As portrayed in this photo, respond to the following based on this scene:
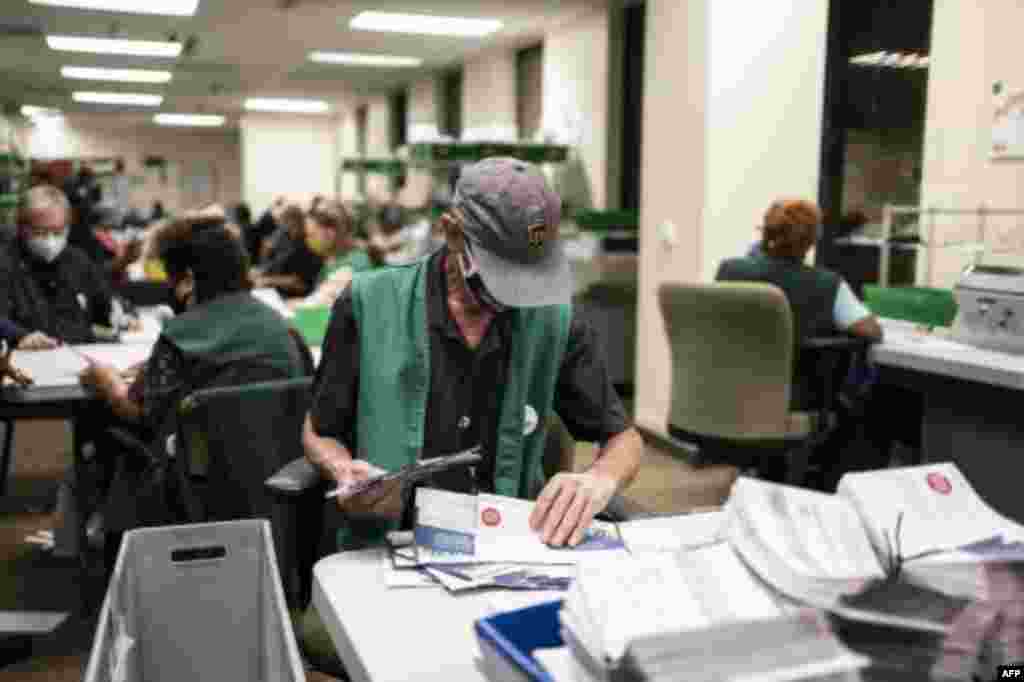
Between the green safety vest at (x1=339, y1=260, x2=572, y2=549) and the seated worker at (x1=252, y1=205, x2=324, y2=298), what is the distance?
4.37m

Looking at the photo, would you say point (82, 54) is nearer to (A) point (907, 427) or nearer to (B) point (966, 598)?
(A) point (907, 427)

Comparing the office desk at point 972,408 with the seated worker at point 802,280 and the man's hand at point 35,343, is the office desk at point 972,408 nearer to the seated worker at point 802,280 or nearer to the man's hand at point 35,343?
the seated worker at point 802,280

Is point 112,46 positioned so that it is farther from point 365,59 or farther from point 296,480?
point 296,480

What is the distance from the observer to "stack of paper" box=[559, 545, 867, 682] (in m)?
0.76

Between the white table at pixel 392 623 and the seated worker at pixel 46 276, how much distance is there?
2900mm

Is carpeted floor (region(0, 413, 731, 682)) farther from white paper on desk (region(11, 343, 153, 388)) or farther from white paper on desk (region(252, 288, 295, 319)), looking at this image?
white paper on desk (region(252, 288, 295, 319))

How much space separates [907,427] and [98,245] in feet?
13.4

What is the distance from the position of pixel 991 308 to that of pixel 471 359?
6.98ft

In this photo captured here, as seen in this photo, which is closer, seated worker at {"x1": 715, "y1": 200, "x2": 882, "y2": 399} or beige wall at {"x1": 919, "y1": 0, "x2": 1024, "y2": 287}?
seated worker at {"x1": 715, "y1": 200, "x2": 882, "y2": 399}

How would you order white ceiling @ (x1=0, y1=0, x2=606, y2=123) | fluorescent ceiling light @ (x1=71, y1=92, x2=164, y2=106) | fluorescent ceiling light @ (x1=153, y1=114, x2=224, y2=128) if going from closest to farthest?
white ceiling @ (x1=0, y1=0, x2=606, y2=123), fluorescent ceiling light @ (x1=71, y1=92, x2=164, y2=106), fluorescent ceiling light @ (x1=153, y1=114, x2=224, y2=128)

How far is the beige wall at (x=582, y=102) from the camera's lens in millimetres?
6402

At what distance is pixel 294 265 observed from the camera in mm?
6172

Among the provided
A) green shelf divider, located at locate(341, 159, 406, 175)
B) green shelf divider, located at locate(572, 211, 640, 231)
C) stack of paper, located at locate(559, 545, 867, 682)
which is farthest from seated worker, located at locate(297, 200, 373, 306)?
stack of paper, located at locate(559, 545, 867, 682)

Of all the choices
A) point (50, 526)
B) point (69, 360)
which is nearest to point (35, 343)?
point (69, 360)
